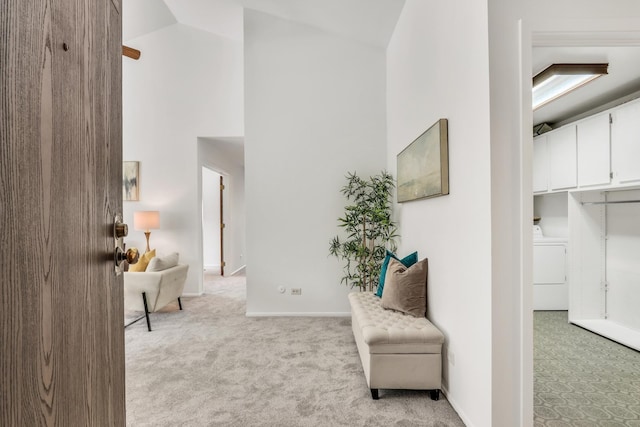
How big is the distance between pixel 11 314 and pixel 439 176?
7.26ft

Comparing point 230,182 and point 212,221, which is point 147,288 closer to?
point 230,182

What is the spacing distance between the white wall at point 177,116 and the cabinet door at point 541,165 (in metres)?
4.06

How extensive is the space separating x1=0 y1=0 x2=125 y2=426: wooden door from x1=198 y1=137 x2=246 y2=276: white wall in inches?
171

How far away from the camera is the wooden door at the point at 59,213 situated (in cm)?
54

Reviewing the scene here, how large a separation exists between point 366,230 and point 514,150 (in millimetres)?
2299

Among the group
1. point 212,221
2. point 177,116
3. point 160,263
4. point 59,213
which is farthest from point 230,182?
point 59,213

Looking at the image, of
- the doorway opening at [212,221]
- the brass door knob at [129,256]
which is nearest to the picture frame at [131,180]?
the doorway opening at [212,221]

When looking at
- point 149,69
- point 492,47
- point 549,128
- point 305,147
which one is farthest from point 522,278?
point 149,69

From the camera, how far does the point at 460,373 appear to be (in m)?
1.98

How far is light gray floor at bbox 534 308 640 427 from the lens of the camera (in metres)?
1.95

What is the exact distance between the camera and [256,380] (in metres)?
2.40

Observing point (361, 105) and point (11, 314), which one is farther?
point (361, 105)

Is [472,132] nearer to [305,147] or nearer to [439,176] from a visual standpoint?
[439,176]

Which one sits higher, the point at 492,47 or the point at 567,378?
the point at 492,47
